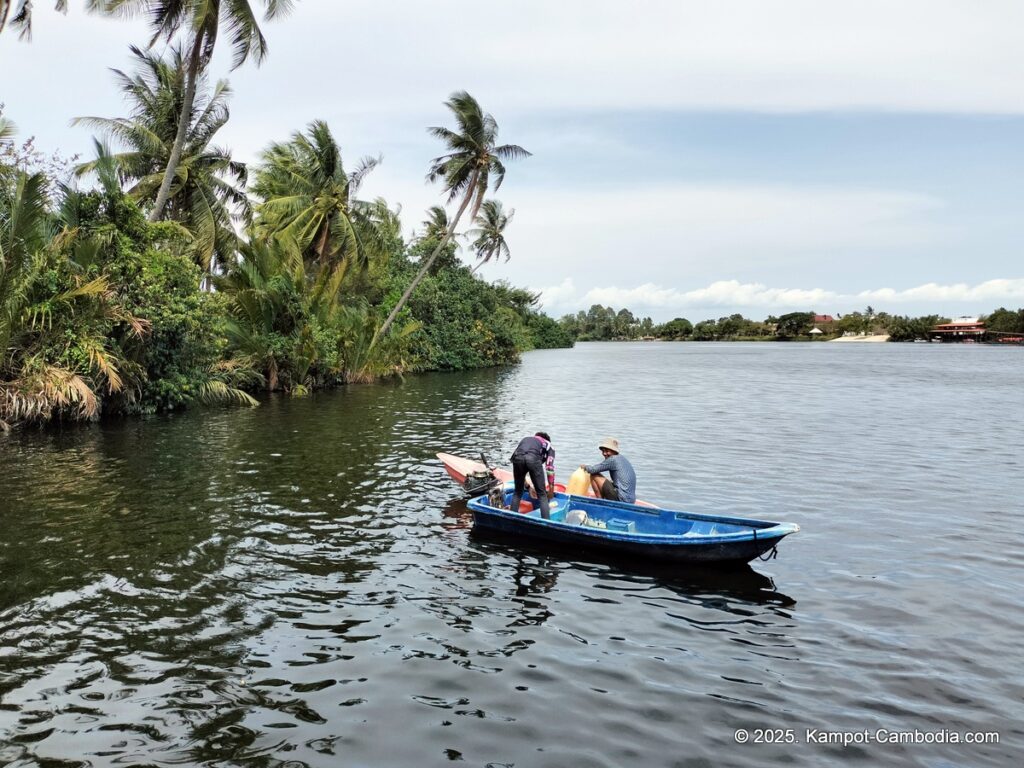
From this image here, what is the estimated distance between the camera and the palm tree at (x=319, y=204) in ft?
120

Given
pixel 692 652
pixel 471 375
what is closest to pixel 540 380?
pixel 471 375

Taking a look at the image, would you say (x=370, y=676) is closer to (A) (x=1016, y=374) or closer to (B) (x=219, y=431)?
(B) (x=219, y=431)

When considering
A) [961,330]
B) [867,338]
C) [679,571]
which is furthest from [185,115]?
[867,338]

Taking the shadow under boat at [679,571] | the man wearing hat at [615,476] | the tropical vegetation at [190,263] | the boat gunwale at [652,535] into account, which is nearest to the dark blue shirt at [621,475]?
the man wearing hat at [615,476]

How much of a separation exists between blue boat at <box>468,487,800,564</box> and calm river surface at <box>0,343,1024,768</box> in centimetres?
37

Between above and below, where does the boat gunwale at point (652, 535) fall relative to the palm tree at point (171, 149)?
below

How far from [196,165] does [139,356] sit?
13.3m

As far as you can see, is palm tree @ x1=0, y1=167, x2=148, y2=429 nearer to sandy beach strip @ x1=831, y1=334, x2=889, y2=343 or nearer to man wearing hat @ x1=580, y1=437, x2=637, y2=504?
man wearing hat @ x1=580, y1=437, x2=637, y2=504

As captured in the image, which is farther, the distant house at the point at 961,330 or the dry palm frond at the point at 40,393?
the distant house at the point at 961,330

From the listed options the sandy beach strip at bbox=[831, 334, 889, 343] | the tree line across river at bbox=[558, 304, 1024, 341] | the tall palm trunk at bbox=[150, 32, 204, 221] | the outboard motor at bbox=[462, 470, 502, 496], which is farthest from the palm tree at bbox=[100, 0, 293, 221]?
the sandy beach strip at bbox=[831, 334, 889, 343]

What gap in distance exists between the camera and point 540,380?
159ft

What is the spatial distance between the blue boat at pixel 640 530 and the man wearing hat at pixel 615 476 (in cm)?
41

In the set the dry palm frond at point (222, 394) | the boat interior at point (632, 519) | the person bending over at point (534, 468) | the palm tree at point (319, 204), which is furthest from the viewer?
the palm tree at point (319, 204)

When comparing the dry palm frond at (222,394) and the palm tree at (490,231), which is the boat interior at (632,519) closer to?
the dry palm frond at (222,394)
